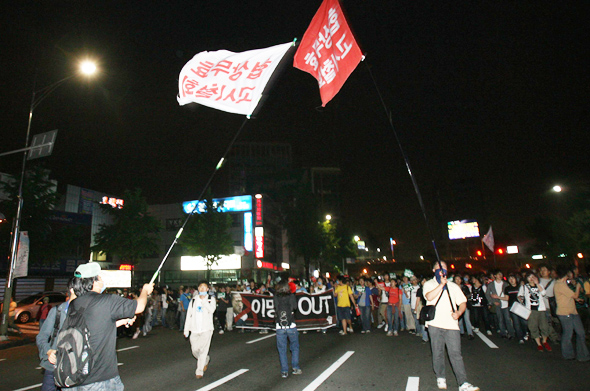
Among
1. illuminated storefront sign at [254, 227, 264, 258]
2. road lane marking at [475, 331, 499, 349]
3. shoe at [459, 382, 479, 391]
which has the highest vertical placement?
illuminated storefront sign at [254, 227, 264, 258]

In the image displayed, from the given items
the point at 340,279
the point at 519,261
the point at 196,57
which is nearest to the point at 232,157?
the point at 519,261

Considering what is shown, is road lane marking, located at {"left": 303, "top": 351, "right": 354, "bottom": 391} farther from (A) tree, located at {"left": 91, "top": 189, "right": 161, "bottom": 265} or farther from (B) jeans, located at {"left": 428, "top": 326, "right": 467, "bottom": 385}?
(A) tree, located at {"left": 91, "top": 189, "right": 161, "bottom": 265}

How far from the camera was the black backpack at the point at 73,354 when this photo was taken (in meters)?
3.20

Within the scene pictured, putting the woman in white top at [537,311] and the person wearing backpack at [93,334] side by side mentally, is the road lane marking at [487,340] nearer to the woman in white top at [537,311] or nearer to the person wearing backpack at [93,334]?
the woman in white top at [537,311]

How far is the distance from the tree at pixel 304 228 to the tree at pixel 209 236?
11812 millimetres

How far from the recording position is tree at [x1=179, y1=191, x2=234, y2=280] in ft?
121

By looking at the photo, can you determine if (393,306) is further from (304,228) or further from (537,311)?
(304,228)

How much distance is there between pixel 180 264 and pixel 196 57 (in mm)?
43867

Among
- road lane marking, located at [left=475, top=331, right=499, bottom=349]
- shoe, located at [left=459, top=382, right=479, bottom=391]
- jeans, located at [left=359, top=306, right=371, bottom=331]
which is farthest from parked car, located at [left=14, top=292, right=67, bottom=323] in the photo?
shoe, located at [left=459, top=382, right=479, bottom=391]

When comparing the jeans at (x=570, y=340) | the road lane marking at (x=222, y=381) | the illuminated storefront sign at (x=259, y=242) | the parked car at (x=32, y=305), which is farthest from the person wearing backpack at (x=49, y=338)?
the illuminated storefront sign at (x=259, y=242)

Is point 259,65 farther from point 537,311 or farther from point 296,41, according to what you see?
point 537,311

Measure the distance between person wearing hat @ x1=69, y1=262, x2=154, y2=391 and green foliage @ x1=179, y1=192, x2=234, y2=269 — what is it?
33.9 m

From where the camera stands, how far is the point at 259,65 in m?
6.65

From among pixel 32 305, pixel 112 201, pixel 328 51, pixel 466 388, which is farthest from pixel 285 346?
pixel 112 201
